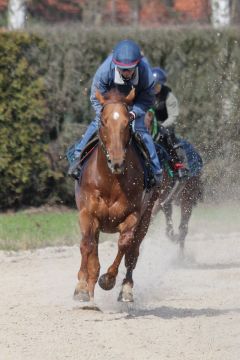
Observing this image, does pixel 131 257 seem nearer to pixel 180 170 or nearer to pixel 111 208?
pixel 111 208

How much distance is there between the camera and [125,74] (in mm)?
9461

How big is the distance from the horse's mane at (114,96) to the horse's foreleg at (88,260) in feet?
3.26

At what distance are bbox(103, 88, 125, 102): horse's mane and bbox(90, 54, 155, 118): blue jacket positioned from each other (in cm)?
37

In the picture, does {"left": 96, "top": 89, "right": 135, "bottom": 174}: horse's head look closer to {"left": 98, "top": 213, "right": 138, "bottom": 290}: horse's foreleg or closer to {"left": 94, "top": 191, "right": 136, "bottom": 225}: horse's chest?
{"left": 94, "top": 191, "right": 136, "bottom": 225}: horse's chest

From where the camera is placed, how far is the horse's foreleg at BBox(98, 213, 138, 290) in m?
9.23

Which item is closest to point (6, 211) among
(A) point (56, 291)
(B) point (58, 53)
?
(B) point (58, 53)

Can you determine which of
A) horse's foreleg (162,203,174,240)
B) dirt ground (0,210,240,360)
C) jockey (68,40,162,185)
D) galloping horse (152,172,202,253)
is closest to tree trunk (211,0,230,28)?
dirt ground (0,210,240,360)

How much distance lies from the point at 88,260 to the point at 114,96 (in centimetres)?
143

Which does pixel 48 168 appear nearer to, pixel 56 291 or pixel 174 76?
pixel 174 76

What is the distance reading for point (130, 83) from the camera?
9656 millimetres

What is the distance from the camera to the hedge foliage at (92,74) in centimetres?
1795

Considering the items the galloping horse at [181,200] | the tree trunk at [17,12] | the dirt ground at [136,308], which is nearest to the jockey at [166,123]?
the galloping horse at [181,200]

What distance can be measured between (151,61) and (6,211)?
11.9 feet

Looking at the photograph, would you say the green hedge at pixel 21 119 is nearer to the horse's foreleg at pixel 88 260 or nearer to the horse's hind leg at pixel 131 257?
the horse's hind leg at pixel 131 257
